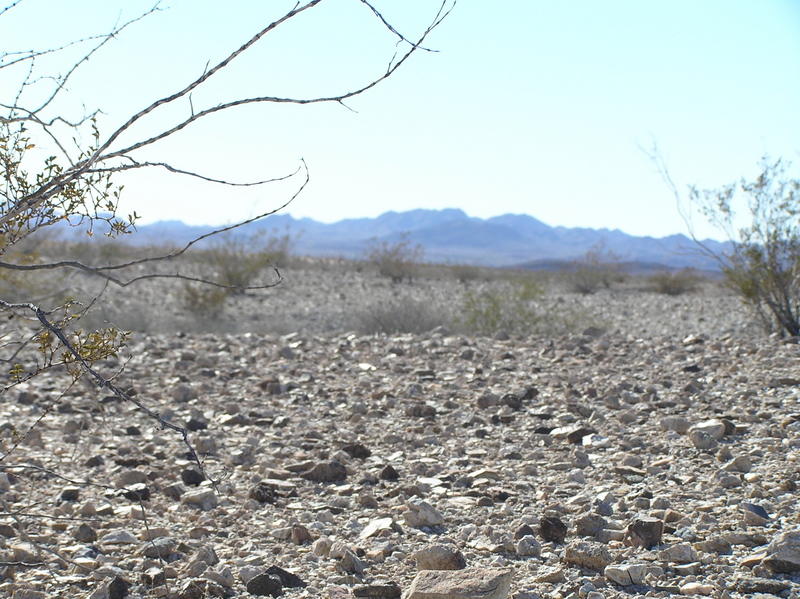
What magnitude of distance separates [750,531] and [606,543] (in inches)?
24.8

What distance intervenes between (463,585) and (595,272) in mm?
26969

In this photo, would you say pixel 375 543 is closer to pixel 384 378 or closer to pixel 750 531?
pixel 750 531

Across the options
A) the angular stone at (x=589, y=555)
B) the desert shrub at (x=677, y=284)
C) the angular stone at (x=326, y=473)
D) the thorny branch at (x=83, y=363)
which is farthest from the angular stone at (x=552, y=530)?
the desert shrub at (x=677, y=284)

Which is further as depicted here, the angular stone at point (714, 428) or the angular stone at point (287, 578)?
the angular stone at point (714, 428)

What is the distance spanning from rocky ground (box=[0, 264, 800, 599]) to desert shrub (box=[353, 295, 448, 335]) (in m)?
3.25

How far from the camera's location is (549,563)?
3.11m

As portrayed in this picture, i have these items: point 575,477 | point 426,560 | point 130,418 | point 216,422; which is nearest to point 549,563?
point 426,560

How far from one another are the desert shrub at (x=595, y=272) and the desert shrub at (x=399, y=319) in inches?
668

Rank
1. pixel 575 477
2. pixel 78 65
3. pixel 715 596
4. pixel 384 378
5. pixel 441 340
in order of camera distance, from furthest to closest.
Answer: pixel 441 340, pixel 384 378, pixel 575 477, pixel 78 65, pixel 715 596

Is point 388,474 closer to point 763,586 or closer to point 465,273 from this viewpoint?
point 763,586

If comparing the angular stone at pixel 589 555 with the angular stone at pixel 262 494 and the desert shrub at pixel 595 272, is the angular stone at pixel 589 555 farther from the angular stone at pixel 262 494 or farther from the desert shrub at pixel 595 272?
the desert shrub at pixel 595 272

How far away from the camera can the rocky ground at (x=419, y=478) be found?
9.79 ft

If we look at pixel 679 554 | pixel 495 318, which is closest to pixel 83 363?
pixel 679 554

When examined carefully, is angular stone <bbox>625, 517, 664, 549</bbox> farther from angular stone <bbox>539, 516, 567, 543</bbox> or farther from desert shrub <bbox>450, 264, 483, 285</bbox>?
desert shrub <bbox>450, 264, 483, 285</bbox>
